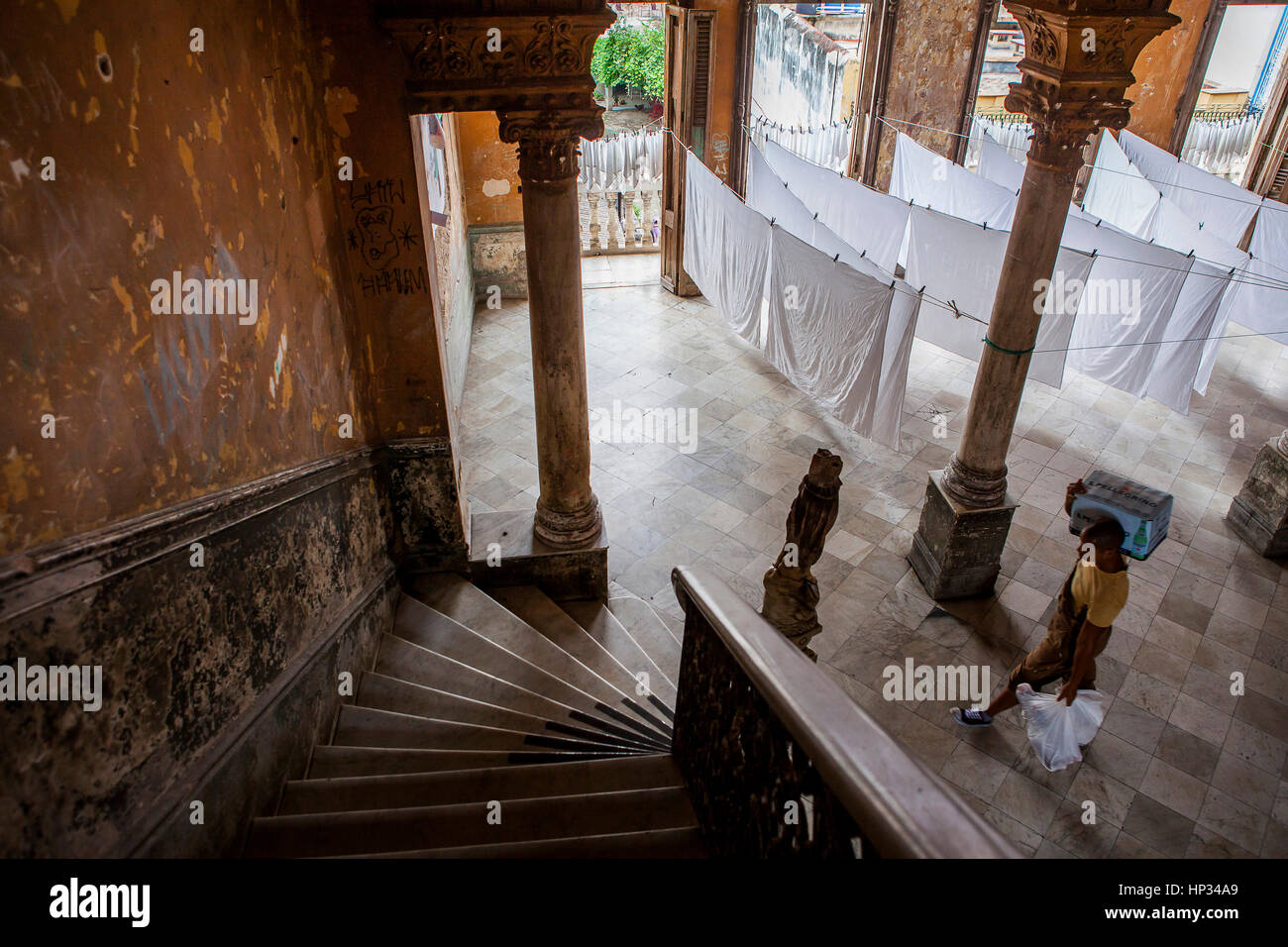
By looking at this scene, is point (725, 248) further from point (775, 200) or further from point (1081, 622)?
point (1081, 622)

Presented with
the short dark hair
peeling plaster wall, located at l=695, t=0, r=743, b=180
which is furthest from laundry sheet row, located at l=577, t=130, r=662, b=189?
the short dark hair

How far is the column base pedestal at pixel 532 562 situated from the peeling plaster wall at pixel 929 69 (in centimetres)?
704

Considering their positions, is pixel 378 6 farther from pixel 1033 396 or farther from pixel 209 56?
pixel 1033 396

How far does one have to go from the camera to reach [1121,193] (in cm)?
927

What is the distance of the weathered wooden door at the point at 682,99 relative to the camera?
8.77 meters

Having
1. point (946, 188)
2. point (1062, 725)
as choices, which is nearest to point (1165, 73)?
point (946, 188)

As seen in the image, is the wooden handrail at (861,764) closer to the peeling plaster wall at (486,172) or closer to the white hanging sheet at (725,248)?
the white hanging sheet at (725,248)

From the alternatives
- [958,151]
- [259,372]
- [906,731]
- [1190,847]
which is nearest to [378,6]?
[259,372]

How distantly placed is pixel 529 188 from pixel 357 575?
2.35 meters

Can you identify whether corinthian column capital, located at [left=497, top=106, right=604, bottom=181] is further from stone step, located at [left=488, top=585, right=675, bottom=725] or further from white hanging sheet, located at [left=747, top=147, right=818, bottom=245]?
white hanging sheet, located at [left=747, top=147, right=818, bottom=245]

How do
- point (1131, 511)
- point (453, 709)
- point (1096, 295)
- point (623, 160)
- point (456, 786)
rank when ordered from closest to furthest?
1. point (456, 786)
2. point (453, 709)
3. point (1131, 511)
4. point (1096, 295)
5. point (623, 160)

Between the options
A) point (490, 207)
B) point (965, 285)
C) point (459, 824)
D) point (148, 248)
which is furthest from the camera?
point (490, 207)

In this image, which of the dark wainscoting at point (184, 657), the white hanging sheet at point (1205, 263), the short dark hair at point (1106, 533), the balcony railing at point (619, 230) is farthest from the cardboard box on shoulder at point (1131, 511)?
the balcony railing at point (619, 230)

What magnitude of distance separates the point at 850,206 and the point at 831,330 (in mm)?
2194
